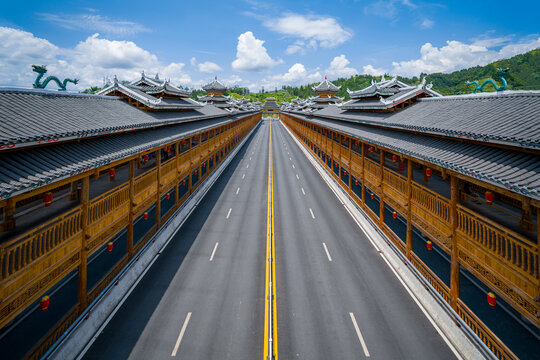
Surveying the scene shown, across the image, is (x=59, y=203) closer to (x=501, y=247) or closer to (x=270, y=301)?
(x=270, y=301)

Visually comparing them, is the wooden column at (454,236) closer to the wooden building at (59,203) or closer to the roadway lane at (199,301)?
the roadway lane at (199,301)

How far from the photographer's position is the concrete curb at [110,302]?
9634 millimetres

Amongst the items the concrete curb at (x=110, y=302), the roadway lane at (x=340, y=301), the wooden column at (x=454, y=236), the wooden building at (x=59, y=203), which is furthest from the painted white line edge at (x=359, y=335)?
the wooden building at (x=59, y=203)

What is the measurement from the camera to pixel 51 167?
9273 millimetres

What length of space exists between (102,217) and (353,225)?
17.7m

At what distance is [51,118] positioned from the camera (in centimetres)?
1175

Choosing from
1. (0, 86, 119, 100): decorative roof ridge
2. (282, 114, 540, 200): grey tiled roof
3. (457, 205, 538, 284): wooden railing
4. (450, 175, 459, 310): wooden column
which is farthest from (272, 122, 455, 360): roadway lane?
(0, 86, 119, 100): decorative roof ridge

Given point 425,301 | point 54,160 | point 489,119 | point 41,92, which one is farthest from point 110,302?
point 489,119

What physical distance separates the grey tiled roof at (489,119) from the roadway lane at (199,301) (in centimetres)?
1188

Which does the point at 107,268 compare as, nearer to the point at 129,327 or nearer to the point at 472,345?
the point at 129,327

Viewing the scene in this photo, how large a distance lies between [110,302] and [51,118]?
8836 millimetres

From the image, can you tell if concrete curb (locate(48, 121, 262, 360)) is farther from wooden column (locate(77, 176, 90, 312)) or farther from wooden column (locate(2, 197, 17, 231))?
wooden column (locate(2, 197, 17, 231))

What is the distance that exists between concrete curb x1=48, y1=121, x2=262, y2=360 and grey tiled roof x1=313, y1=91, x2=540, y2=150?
17080mm

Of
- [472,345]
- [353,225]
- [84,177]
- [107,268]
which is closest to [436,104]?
[353,225]
